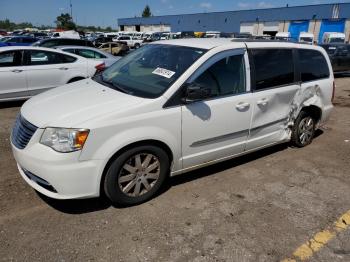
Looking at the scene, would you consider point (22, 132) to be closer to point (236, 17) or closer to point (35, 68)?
point (35, 68)

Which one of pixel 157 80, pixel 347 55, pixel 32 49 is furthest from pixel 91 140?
pixel 347 55

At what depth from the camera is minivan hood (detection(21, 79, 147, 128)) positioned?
10.7 ft

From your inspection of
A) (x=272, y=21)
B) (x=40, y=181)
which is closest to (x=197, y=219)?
(x=40, y=181)

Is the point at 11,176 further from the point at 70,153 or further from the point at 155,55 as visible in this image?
the point at 155,55

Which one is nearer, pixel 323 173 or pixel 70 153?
pixel 70 153

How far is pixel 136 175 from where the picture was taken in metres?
3.59

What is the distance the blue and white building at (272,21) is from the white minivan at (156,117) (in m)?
47.4

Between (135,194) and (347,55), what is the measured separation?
595 inches

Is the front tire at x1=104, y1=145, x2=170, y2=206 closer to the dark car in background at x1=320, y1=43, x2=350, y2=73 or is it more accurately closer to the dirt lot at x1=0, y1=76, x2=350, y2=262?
the dirt lot at x1=0, y1=76, x2=350, y2=262

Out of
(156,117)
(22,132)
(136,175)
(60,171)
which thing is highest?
(156,117)

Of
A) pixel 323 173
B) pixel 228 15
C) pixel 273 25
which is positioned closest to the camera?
pixel 323 173

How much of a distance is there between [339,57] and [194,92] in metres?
13.9

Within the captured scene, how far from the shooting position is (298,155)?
5.40 meters

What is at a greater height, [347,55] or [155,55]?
[155,55]
